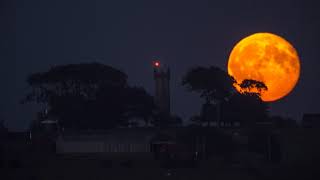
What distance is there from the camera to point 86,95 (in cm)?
11050

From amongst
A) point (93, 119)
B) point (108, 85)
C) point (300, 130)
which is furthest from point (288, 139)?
point (108, 85)

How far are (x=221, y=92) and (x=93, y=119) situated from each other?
2336cm

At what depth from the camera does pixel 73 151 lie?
255ft

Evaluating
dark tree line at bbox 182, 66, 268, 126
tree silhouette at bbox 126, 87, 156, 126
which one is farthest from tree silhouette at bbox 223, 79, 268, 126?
tree silhouette at bbox 126, 87, 156, 126

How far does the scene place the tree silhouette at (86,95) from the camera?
103m

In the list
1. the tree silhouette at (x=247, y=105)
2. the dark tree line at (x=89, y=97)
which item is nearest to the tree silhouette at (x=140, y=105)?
the dark tree line at (x=89, y=97)

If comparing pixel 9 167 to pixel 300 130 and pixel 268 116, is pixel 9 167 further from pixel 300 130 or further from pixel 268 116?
pixel 268 116

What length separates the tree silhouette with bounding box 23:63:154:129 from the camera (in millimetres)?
102625

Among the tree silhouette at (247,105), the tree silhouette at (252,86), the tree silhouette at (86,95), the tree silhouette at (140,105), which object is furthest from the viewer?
the tree silhouette at (252,86)

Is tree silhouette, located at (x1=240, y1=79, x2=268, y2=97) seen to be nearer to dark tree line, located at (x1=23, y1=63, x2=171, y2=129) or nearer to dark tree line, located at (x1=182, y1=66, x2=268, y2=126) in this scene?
dark tree line, located at (x1=182, y1=66, x2=268, y2=126)

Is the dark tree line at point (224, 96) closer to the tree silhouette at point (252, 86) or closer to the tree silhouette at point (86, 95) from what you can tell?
the tree silhouette at point (252, 86)

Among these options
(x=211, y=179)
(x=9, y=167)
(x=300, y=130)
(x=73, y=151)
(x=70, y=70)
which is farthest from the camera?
(x=70, y=70)

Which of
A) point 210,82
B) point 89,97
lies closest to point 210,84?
point 210,82

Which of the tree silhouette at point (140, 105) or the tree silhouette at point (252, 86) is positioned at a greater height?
the tree silhouette at point (252, 86)
